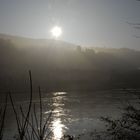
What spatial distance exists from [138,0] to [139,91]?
10.3 ft

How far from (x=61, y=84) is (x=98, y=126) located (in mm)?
159576

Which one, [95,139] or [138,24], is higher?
[138,24]

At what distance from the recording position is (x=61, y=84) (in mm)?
198125

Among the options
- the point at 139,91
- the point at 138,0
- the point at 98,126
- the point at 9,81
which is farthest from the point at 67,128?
the point at 9,81

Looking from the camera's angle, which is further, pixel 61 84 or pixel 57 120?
pixel 61 84

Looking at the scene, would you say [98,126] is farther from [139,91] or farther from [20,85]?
[20,85]

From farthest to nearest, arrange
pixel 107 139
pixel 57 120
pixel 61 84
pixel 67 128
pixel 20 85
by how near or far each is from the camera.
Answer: pixel 61 84 < pixel 20 85 < pixel 57 120 < pixel 67 128 < pixel 107 139

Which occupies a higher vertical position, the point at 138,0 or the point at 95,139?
the point at 138,0

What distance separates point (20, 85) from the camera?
184 m

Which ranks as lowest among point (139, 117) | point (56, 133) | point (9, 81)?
point (56, 133)

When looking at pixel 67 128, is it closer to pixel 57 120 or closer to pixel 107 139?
pixel 57 120

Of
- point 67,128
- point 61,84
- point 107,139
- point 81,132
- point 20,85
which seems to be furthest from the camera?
point 61,84

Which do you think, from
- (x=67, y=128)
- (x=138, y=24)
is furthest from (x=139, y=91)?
(x=67, y=128)

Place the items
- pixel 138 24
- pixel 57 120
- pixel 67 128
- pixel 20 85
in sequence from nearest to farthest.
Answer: pixel 138 24 < pixel 67 128 < pixel 57 120 < pixel 20 85
